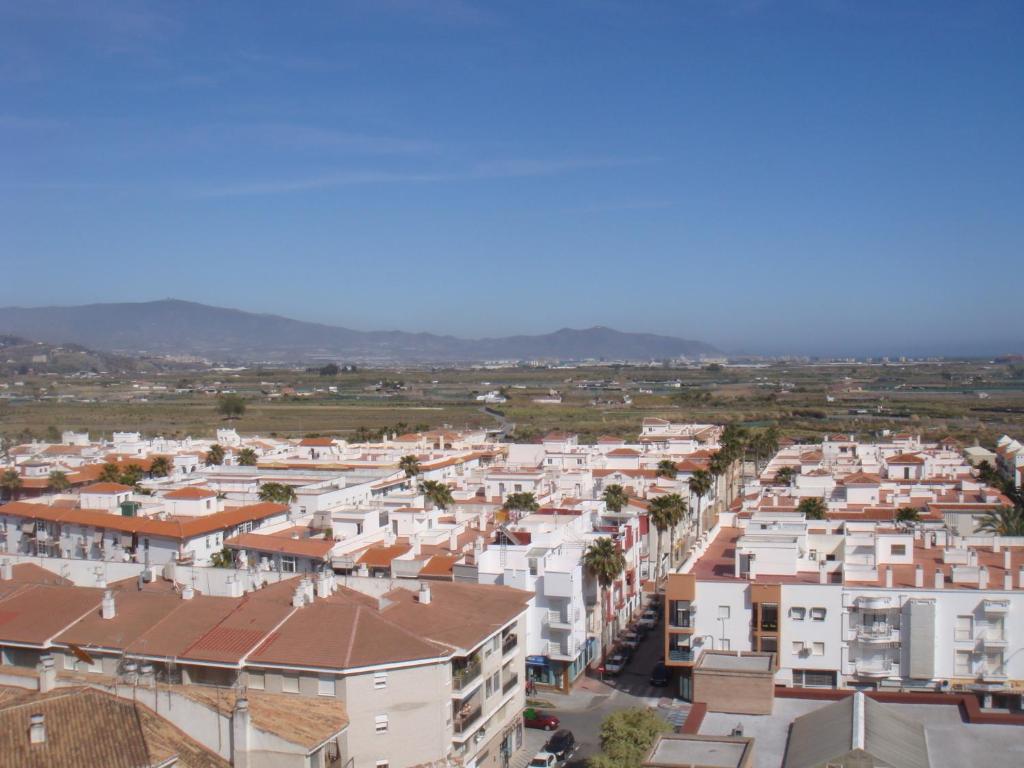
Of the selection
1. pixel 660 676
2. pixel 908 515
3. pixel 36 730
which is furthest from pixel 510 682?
pixel 908 515

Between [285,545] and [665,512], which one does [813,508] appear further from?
[285,545]

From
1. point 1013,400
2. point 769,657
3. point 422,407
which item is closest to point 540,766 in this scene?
point 769,657

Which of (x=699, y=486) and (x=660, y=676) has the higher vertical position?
(x=699, y=486)

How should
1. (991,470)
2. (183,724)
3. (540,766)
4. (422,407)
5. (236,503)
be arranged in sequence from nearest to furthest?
(183,724), (540,766), (236,503), (991,470), (422,407)

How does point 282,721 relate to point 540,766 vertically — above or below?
above

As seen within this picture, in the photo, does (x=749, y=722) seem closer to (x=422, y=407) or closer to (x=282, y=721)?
(x=282, y=721)

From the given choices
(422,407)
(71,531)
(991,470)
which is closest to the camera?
(71,531)
